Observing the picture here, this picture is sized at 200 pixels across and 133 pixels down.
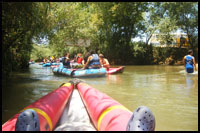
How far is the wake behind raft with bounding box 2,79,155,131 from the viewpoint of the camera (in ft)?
5.76

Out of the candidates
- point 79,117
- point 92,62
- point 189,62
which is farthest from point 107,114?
point 189,62

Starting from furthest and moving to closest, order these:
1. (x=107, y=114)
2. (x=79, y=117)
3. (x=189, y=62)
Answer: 1. (x=189, y=62)
2. (x=79, y=117)
3. (x=107, y=114)

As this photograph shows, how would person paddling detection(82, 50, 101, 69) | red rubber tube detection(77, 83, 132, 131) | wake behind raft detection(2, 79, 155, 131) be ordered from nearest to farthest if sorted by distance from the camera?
wake behind raft detection(2, 79, 155, 131), red rubber tube detection(77, 83, 132, 131), person paddling detection(82, 50, 101, 69)

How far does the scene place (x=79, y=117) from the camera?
319cm

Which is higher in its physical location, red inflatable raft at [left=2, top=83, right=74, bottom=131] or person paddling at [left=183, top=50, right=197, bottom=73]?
person paddling at [left=183, top=50, right=197, bottom=73]

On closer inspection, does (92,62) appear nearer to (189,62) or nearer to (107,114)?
(189,62)

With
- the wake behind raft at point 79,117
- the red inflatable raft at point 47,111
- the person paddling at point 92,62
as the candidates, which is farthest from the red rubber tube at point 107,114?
the person paddling at point 92,62

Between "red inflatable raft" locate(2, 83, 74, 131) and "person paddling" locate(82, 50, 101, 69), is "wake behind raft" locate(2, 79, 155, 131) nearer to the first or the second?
"red inflatable raft" locate(2, 83, 74, 131)

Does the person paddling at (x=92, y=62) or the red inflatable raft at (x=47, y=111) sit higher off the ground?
the person paddling at (x=92, y=62)

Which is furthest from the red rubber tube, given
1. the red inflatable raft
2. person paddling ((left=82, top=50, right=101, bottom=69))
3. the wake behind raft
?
person paddling ((left=82, top=50, right=101, bottom=69))

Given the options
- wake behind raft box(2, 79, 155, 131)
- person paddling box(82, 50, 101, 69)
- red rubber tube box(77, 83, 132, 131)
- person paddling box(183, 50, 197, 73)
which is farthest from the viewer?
person paddling box(82, 50, 101, 69)

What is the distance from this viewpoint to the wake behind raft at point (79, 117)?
1.75m

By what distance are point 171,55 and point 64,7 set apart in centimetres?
1634

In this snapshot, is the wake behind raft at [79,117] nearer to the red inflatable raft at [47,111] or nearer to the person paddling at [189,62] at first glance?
the red inflatable raft at [47,111]
